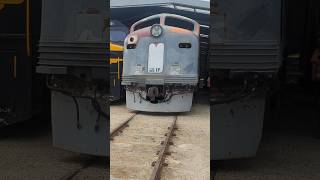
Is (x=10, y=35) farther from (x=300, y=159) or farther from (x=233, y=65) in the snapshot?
(x=300, y=159)

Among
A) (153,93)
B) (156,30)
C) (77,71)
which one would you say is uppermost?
(156,30)

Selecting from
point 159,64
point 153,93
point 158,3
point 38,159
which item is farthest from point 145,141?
point 38,159

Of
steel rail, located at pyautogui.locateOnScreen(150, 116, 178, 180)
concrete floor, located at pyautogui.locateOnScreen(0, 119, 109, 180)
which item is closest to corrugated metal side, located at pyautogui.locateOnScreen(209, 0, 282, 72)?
steel rail, located at pyautogui.locateOnScreen(150, 116, 178, 180)

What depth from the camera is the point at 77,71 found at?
11.5 ft

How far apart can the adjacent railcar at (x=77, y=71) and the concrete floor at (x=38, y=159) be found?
39 cm

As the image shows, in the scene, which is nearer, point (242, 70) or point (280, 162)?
point (242, 70)

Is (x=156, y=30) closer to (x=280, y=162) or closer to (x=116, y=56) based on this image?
(x=116, y=56)

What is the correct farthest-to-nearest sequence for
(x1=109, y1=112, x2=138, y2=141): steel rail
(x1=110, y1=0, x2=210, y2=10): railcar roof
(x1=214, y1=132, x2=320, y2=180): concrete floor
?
(x1=214, y1=132, x2=320, y2=180): concrete floor < (x1=109, y1=112, x2=138, y2=141): steel rail < (x1=110, y1=0, x2=210, y2=10): railcar roof

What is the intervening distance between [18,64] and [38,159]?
1.11 meters

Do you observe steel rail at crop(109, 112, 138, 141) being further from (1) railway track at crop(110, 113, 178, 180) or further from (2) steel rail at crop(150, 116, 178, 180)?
(2) steel rail at crop(150, 116, 178, 180)

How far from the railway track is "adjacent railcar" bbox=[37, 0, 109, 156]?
47 centimetres

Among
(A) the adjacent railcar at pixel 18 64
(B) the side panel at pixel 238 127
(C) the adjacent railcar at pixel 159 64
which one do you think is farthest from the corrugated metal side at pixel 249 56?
(A) the adjacent railcar at pixel 18 64

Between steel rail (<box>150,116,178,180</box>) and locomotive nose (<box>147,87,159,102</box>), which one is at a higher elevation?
locomotive nose (<box>147,87,159,102</box>)

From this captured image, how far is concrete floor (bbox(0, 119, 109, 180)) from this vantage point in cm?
411
